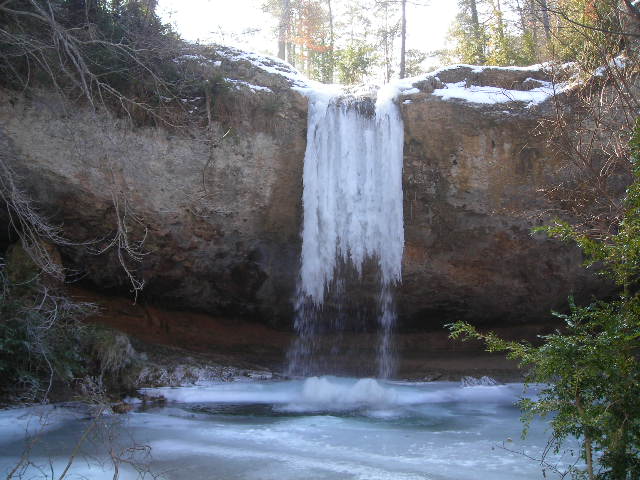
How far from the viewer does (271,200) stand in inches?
427

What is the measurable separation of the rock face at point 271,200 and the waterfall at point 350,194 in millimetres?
248

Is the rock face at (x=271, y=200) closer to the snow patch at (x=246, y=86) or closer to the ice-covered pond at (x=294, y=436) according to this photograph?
the snow patch at (x=246, y=86)

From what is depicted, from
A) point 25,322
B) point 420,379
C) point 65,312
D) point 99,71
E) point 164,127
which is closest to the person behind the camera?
point 25,322

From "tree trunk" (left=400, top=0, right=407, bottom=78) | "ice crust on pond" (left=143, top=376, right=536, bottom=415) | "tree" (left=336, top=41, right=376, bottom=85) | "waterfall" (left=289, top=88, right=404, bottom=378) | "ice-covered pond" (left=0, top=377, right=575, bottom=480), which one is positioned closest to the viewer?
"ice-covered pond" (left=0, top=377, right=575, bottom=480)

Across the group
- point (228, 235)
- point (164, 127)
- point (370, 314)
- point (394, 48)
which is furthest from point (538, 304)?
point (394, 48)

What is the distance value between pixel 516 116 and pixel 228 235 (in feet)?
18.9

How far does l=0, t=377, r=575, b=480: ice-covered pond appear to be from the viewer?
530 centimetres

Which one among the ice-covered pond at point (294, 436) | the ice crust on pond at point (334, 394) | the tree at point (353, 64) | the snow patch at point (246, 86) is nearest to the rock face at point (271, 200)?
the snow patch at point (246, 86)

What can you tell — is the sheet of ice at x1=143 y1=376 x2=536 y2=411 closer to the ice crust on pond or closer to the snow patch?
the ice crust on pond

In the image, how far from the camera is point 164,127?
33.3 feet

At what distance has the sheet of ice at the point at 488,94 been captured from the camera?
10844 mm

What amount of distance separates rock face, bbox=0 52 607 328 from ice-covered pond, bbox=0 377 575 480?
2292mm

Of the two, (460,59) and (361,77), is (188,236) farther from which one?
(460,59)

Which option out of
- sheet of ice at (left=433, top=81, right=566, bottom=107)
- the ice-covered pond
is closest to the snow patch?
sheet of ice at (left=433, top=81, right=566, bottom=107)
